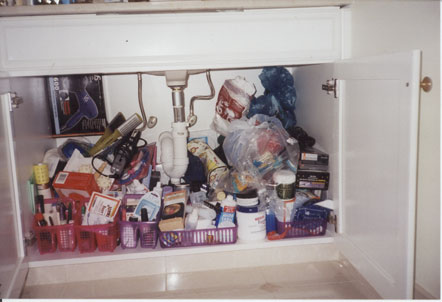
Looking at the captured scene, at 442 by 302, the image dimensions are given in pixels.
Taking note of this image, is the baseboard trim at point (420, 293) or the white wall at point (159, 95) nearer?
the baseboard trim at point (420, 293)

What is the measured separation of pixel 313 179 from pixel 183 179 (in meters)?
0.62

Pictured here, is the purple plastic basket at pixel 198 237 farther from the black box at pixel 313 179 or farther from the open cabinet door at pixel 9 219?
the open cabinet door at pixel 9 219

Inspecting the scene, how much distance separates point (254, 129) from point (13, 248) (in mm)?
1015

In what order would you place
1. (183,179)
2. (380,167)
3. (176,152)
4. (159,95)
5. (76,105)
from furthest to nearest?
(159,95), (76,105), (183,179), (176,152), (380,167)

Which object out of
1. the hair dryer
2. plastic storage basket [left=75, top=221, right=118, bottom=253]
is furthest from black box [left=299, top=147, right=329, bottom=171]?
the hair dryer

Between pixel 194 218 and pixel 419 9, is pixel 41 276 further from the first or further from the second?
pixel 419 9

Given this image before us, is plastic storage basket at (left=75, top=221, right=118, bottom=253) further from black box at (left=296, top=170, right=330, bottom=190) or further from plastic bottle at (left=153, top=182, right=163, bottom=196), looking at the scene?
black box at (left=296, top=170, right=330, bottom=190)

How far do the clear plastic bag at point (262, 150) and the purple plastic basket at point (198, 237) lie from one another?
0.28 metres

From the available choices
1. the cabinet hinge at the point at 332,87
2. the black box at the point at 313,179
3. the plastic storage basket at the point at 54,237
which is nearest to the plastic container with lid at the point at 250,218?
the black box at the point at 313,179

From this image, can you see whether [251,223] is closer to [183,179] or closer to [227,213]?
[227,213]

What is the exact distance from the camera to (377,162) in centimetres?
103

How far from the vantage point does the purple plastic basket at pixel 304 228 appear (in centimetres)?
139

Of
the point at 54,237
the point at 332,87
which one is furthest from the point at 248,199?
the point at 54,237

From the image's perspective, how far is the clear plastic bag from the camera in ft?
5.12
